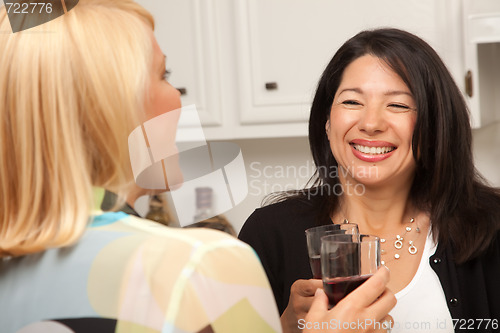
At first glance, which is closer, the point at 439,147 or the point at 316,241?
the point at 316,241

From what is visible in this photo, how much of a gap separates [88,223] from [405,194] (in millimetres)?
1032

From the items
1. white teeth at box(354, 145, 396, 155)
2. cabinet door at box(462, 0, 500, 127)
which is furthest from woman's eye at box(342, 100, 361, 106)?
cabinet door at box(462, 0, 500, 127)

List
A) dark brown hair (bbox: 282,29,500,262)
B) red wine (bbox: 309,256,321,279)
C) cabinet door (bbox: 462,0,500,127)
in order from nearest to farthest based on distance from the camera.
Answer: red wine (bbox: 309,256,321,279) → dark brown hair (bbox: 282,29,500,262) → cabinet door (bbox: 462,0,500,127)

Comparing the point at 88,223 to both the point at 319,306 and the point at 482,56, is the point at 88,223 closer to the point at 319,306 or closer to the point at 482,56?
the point at 319,306

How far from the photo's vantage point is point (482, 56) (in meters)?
1.95

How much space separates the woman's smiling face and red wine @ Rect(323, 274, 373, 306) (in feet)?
1.56

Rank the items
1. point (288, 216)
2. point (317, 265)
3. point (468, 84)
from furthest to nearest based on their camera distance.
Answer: point (468, 84), point (288, 216), point (317, 265)

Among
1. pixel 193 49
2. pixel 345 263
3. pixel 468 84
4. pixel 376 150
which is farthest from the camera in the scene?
pixel 193 49

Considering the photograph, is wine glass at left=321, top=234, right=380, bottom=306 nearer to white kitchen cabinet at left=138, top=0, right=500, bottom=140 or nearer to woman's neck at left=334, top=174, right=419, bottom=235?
woman's neck at left=334, top=174, right=419, bottom=235

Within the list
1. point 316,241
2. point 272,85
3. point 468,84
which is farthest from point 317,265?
point 272,85

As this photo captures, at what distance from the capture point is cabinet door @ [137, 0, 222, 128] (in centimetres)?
218

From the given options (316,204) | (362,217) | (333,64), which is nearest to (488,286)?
(362,217)

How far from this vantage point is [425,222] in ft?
4.81

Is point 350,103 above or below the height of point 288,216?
above
